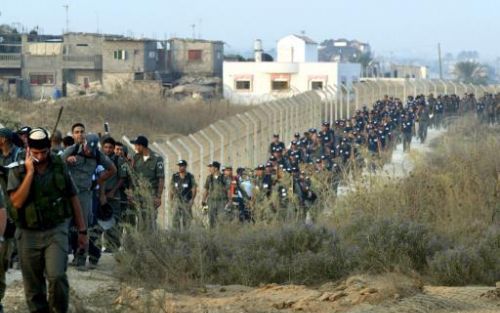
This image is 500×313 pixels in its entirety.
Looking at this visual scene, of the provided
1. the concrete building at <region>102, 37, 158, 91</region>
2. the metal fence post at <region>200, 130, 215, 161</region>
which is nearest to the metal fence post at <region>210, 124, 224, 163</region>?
the metal fence post at <region>200, 130, 215, 161</region>

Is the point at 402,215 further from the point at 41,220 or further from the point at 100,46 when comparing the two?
the point at 100,46

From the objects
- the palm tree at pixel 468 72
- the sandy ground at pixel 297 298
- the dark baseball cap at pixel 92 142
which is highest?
the palm tree at pixel 468 72

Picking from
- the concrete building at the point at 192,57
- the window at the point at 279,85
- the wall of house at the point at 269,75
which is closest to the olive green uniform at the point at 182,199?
the wall of house at the point at 269,75

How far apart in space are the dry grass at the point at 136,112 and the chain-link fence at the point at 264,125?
22.4 feet

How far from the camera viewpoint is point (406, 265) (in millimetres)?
10906

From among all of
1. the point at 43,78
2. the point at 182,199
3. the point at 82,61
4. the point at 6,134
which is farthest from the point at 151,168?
the point at 82,61

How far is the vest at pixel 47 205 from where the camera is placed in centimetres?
791

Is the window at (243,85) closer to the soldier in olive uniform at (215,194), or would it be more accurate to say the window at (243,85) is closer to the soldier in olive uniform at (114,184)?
the soldier in olive uniform at (215,194)

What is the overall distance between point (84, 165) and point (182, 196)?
2.72m

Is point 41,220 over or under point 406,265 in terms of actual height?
over

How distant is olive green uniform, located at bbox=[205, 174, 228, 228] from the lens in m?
13.2

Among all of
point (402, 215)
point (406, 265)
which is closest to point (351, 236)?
point (406, 265)

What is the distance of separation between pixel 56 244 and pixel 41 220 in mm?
195

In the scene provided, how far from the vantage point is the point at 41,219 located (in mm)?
7918
